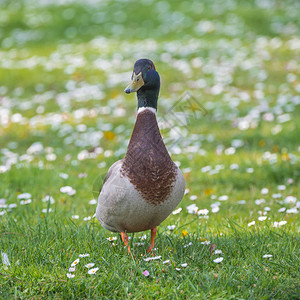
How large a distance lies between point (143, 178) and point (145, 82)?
662 mm

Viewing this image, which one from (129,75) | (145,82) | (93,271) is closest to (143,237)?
(93,271)

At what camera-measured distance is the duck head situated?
3.07 meters

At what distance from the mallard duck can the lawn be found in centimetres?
30

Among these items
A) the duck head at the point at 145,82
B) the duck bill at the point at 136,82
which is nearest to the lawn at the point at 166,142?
the duck head at the point at 145,82

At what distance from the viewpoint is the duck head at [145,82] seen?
10.1 feet

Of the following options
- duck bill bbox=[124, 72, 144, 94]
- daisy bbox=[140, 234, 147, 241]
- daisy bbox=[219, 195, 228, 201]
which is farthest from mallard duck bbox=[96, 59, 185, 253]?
daisy bbox=[219, 195, 228, 201]

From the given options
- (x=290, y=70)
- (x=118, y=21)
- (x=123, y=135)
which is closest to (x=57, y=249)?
(x=123, y=135)

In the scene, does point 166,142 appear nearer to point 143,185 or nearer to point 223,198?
point 223,198

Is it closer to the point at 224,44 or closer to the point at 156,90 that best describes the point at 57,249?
the point at 156,90

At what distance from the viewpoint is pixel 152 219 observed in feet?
10.4

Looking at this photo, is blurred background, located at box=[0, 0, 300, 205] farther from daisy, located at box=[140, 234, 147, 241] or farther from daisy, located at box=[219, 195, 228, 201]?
daisy, located at box=[140, 234, 147, 241]

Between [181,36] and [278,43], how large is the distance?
302cm

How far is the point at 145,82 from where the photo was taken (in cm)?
313

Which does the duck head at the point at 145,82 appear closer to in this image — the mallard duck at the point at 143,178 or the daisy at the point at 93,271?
the mallard duck at the point at 143,178
